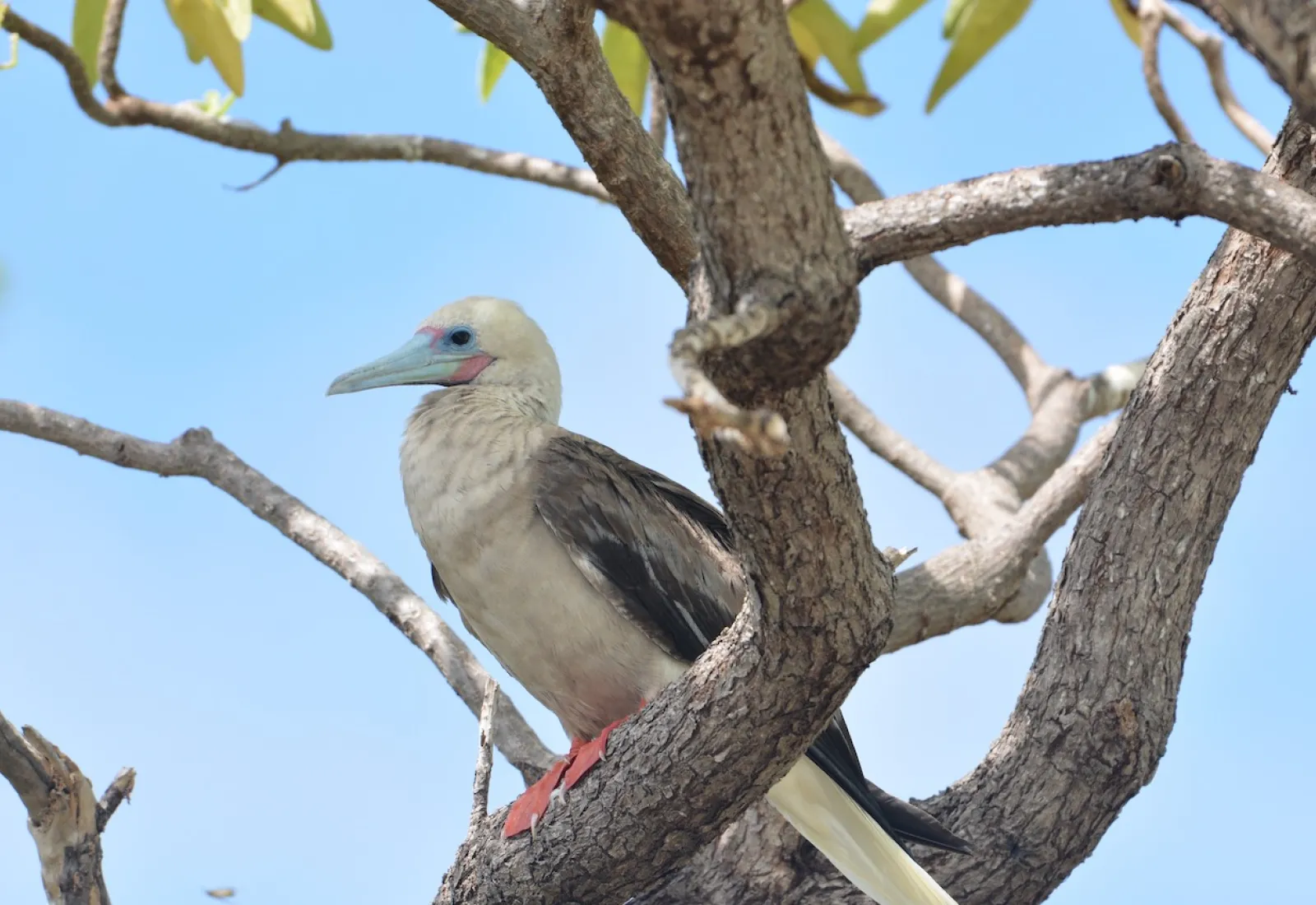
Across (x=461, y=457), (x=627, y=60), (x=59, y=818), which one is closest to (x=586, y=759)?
(x=461, y=457)

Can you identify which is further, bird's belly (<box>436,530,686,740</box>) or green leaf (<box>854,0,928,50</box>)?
green leaf (<box>854,0,928,50</box>)

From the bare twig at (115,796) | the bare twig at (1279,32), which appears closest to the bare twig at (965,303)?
the bare twig at (115,796)

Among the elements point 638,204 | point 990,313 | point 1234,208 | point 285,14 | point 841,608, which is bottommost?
point 841,608

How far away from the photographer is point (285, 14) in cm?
526

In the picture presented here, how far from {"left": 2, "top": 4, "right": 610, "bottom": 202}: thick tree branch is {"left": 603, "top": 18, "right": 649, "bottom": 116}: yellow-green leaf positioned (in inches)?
18.1

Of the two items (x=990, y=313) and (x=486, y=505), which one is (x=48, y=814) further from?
(x=990, y=313)

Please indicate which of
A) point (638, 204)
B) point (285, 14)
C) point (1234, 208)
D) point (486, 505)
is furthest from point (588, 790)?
point (285, 14)

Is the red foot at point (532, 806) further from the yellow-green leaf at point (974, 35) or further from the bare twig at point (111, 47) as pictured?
the bare twig at point (111, 47)

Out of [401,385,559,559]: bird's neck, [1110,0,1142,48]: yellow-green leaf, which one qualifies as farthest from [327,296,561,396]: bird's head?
[1110,0,1142,48]: yellow-green leaf

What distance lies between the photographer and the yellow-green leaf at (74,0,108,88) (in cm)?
601

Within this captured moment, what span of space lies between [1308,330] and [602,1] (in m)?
2.68

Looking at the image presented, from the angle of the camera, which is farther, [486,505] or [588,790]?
[486,505]

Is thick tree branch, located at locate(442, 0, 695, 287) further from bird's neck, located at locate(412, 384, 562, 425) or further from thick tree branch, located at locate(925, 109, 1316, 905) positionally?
thick tree branch, located at locate(925, 109, 1316, 905)

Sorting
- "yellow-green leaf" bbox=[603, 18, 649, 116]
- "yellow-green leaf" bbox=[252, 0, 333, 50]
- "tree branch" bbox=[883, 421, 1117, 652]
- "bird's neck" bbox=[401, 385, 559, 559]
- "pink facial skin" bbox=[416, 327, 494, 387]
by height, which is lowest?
"tree branch" bbox=[883, 421, 1117, 652]
